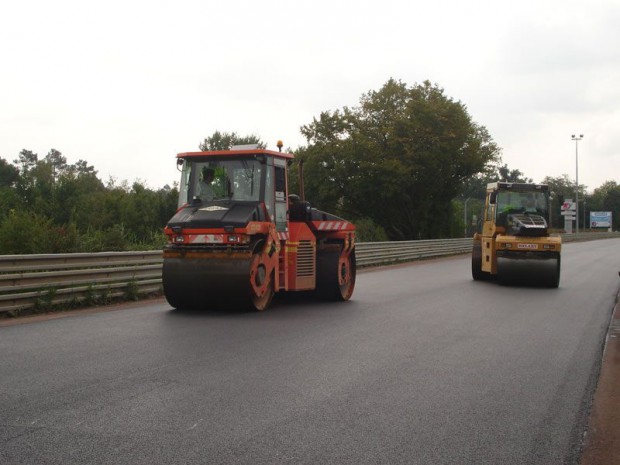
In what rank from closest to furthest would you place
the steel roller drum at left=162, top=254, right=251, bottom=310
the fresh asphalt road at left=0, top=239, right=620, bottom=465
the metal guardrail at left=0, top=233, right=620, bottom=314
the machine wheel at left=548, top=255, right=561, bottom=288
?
1. the fresh asphalt road at left=0, top=239, right=620, bottom=465
2. the metal guardrail at left=0, top=233, right=620, bottom=314
3. the steel roller drum at left=162, top=254, right=251, bottom=310
4. the machine wheel at left=548, top=255, right=561, bottom=288

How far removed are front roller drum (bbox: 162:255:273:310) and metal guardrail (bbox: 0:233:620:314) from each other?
5.56ft

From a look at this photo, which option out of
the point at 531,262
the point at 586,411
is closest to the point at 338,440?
the point at 586,411

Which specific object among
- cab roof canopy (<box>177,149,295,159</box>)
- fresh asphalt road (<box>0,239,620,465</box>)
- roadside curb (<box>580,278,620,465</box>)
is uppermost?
cab roof canopy (<box>177,149,295,159</box>)

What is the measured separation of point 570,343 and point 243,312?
4999mm

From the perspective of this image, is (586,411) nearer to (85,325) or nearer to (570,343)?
(570,343)

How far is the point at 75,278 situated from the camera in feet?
38.1

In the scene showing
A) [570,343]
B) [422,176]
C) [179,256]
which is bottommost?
[570,343]

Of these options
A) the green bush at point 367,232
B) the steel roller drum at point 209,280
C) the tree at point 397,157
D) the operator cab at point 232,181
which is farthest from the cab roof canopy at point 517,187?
the tree at point 397,157

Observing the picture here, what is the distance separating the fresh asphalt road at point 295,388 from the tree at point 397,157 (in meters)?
29.2

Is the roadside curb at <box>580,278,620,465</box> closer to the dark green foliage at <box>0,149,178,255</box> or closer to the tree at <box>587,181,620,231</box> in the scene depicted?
the dark green foliage at <box>0,149,178,255</box>

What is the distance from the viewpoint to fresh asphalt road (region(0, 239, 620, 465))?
174 inches

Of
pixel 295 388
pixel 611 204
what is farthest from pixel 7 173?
pixel 611 204

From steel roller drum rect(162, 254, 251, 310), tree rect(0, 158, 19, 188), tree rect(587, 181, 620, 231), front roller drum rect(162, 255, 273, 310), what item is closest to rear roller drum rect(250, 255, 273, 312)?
front roller drum rect(162, 255, 273, 310)

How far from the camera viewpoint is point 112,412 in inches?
202
